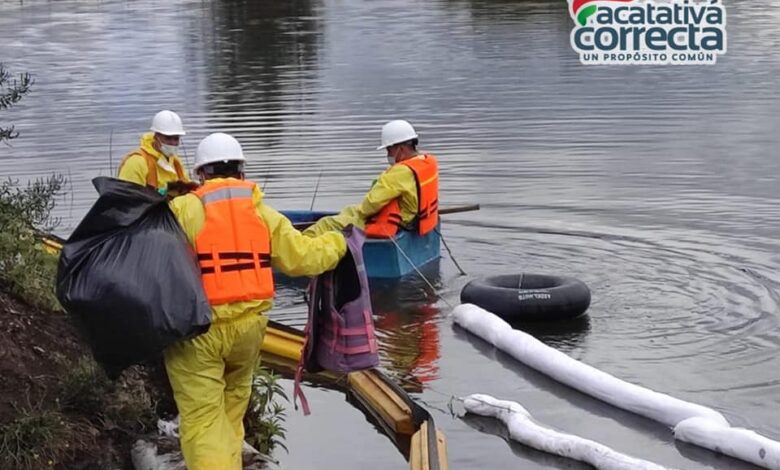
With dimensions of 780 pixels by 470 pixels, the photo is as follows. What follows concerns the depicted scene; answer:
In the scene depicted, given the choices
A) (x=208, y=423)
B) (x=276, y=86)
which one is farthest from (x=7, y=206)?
(x=276, y=86)

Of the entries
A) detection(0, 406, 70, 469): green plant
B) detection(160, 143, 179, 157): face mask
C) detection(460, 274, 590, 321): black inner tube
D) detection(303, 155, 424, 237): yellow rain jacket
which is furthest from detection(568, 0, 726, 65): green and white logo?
detection(0, 406, 70, 469): green plant

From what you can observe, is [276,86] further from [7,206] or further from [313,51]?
[7,206]

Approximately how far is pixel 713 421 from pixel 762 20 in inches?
1270

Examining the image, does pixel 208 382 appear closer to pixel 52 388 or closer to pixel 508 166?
pixel 52 388

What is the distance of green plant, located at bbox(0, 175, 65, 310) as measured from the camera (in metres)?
7.85

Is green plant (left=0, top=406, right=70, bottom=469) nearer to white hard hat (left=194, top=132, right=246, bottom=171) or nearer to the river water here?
white hard hat (left=194, top=132, right=246, bottom=171)

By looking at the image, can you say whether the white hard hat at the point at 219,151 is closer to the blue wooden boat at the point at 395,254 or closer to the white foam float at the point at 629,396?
the white foam float at the point at 629,396

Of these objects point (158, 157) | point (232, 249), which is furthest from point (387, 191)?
point (232, 249)

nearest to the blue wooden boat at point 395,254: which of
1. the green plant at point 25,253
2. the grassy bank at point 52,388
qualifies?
the grassy bank at point 52,388

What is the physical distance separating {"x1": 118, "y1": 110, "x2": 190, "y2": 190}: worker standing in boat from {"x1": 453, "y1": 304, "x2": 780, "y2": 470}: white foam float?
2.88 metres

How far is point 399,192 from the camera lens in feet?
41.3

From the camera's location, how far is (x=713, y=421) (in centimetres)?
827

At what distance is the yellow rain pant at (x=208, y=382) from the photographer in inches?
242

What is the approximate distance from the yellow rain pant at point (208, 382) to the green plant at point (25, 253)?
1994 mm
